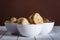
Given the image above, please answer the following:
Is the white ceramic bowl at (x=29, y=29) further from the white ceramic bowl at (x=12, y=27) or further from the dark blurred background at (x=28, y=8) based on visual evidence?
the dark blurred background at (x=28, y=8)

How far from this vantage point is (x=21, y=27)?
0.91 metres

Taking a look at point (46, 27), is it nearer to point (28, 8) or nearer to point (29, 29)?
point (29, 29)

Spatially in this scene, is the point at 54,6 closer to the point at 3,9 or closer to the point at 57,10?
the point at 57,10

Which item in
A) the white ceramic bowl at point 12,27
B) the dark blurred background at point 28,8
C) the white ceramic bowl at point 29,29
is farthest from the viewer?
the dark blurred background at point 28,8

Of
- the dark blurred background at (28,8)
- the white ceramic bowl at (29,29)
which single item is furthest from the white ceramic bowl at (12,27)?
the dark blurred background at (28,8)

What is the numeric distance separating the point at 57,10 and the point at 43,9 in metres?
0.20

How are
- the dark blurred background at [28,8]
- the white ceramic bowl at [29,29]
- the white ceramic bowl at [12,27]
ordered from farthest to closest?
the dark blurred background at [28,8]
the white ceramic bowl at [12,27]
the white ceramic bowl at [29,29]

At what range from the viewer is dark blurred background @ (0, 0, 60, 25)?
6.44ft

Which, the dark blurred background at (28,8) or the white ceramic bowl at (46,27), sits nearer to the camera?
the white ceramic bowl at (46,27)

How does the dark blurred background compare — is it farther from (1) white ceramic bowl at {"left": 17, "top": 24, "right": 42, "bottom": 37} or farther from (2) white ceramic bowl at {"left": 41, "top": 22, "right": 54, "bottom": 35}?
(1) white ceramic bowl at {"left": 17, "top": 24, "right": 42, "bottom": 37}

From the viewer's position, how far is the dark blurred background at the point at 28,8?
1.96m

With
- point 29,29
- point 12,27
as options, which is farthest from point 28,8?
point 29,29

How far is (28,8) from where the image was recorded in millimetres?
1968

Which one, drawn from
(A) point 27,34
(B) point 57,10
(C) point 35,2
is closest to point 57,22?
(B) point 57,10
